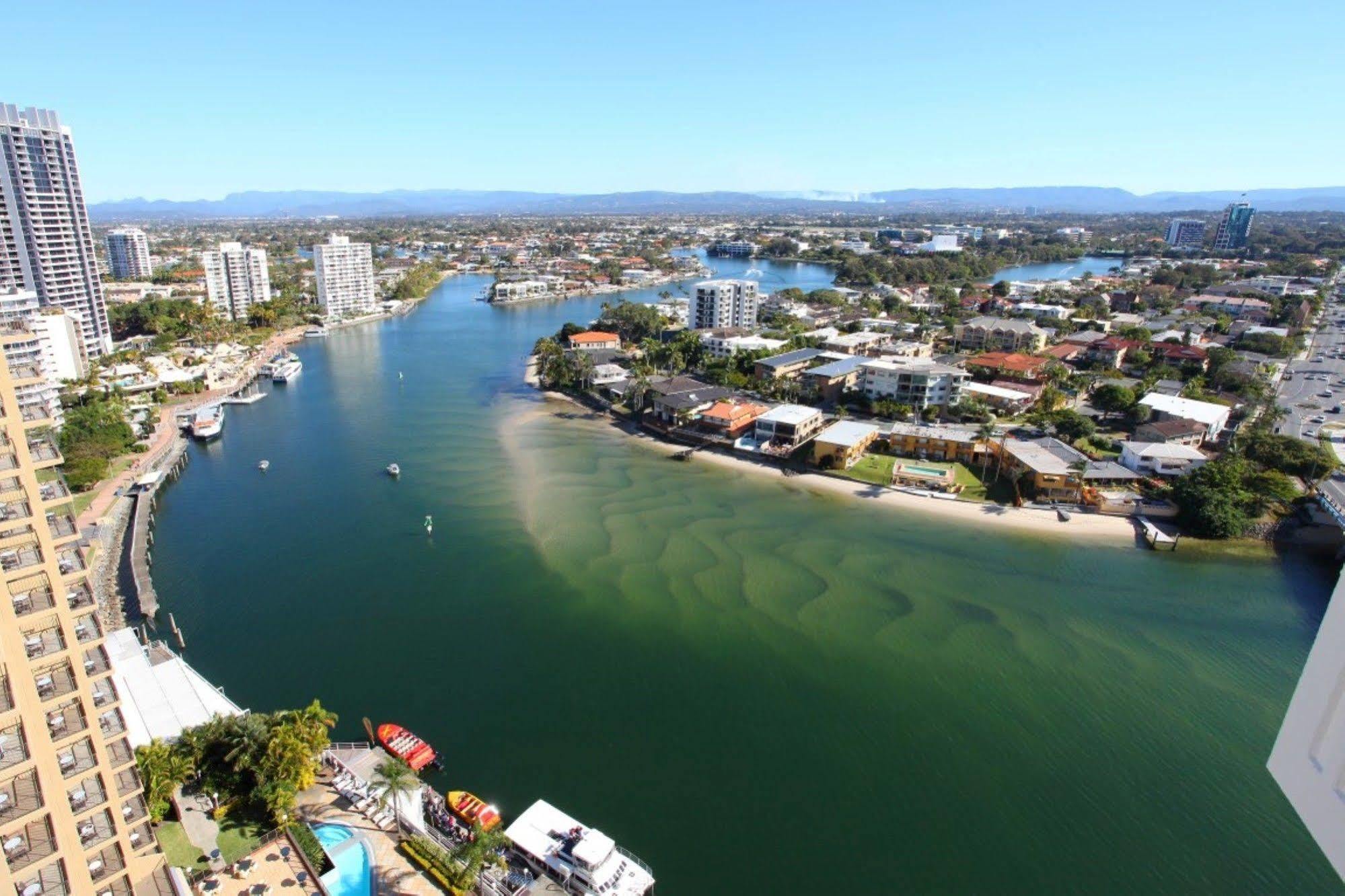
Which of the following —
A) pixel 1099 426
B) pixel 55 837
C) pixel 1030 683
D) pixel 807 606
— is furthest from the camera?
pixel 1099 426

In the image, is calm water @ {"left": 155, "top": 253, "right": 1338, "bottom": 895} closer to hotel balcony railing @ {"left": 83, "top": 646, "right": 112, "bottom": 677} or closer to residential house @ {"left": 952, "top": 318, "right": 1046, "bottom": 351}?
hotel balcony railing @ {"left": 83, "top": 646, "right": 112, "bottom": 677}

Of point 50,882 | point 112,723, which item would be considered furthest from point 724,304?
point 50,882

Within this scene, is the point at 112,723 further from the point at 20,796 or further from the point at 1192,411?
the point at 1192,411

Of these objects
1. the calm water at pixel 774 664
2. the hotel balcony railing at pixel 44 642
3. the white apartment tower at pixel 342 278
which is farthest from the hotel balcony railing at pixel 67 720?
the white apartment tower at pixel 342 278

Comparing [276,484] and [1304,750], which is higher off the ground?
[1304,750]

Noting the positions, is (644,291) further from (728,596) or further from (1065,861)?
(1065,861)

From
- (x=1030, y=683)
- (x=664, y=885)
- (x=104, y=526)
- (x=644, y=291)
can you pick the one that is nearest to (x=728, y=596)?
(x=1030, y=683)
